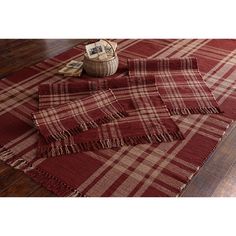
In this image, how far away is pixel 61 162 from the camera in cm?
155

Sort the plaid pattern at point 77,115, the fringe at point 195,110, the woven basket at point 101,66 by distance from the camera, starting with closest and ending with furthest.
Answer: the plaid pattern at point 77,115
the fringe at point 195,110
the woven basket at point 101,66

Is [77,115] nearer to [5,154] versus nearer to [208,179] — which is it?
[5,154]

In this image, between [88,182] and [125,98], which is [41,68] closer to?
[125,98]

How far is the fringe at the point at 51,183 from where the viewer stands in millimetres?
1393

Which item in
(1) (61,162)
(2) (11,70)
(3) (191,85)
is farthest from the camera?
(2) (11,70)

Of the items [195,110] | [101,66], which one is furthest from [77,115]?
[195,110]

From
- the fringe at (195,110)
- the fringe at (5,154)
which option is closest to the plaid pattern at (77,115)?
the fringe at (5,154)

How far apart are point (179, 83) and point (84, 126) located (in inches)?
Answer: 29.6

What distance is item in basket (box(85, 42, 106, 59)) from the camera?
2.22m

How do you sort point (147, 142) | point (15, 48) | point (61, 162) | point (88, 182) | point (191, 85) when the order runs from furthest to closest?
point (15, 48) → point (191, 85) → point (147, 142) → point (61, 162) → point (88, 182)

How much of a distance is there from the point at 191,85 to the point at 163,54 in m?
0.56

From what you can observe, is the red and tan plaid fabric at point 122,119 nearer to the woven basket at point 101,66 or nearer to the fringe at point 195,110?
the fringe at point 195,110

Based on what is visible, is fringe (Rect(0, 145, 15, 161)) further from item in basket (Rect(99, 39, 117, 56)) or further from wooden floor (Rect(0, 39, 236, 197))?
item in basket (Rect(99, 39, 117, 56))

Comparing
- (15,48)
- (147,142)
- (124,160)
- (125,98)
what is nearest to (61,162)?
(124,160)
